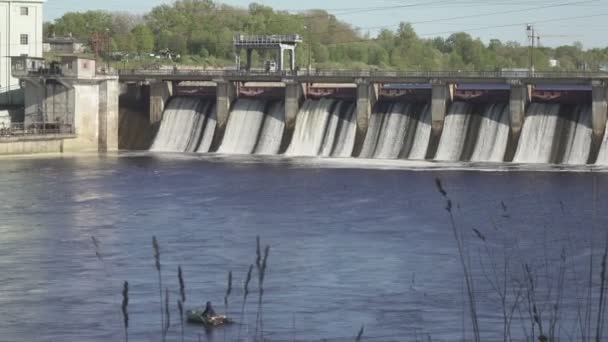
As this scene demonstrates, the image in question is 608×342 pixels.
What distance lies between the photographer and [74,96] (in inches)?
2672

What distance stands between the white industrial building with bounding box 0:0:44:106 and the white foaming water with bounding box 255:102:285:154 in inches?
624

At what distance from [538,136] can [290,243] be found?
2763 cm

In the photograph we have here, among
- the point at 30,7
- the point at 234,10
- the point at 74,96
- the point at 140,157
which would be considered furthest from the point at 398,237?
the point at 234,10

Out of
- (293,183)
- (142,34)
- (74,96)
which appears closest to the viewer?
(293,183)

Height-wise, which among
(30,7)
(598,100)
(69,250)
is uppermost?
(30,7)

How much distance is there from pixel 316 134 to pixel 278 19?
72577 millimetres

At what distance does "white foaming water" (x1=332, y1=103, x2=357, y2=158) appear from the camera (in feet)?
208

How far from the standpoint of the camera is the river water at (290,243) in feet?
77.1

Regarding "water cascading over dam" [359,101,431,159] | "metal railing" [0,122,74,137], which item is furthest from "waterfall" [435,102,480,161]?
"metal railing" [0,122,74,137]

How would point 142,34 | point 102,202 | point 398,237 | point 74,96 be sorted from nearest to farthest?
point 398,237 < point 102,202 < point 74,96 < point 142,34

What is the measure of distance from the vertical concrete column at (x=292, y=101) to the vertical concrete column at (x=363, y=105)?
3.71 metres

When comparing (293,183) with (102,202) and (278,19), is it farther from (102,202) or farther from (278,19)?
(278,19)

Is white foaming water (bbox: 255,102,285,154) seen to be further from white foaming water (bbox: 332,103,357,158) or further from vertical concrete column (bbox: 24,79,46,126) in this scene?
vertical concrete column (bbox: 24,79,46,126)

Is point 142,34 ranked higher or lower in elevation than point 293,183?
higher
